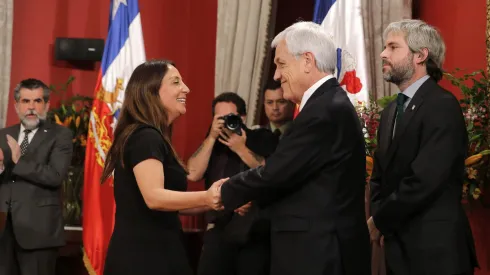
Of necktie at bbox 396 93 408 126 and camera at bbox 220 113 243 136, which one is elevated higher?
necktie at bbox 396 93 408 126

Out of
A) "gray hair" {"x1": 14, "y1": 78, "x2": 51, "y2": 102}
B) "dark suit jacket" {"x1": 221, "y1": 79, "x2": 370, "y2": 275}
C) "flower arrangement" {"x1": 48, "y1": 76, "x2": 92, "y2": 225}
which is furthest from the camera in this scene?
"flower arrangement" {"x1": 48, "y1": 76, "x2": 92, "y2": 225}

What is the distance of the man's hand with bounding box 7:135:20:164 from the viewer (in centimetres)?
500

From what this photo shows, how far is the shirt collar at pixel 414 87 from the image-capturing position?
348cm

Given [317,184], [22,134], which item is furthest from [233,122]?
[317,184]

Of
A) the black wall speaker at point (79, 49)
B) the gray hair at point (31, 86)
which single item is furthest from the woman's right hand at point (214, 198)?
the black wall speaker at point (79, 49)

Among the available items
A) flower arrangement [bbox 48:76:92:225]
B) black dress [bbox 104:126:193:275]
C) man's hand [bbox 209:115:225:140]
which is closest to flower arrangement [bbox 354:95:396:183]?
man's hand [bbox 209:115:225:140]

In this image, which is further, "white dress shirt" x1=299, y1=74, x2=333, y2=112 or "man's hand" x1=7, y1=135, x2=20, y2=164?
"man's hand" x1=7, y1=135, x2=20, y2=164

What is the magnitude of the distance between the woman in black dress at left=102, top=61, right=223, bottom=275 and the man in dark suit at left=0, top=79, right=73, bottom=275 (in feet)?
6.37

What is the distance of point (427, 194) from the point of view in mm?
3174

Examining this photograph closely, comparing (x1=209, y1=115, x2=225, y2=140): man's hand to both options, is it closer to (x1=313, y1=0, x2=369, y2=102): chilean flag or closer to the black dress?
(x1=313, y1=0, x2=369, y2=102): chilean flag

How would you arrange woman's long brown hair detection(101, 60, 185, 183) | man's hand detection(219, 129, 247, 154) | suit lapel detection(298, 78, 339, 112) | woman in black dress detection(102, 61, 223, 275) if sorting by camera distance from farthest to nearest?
man's hand detection(219, 129, 247, 154) → woman's long brown hair detection(101, 60, 185, 183) → woman in black dress detection(102, 61, 223, 275) → suit lapel detection(298, 78, 339, 112)

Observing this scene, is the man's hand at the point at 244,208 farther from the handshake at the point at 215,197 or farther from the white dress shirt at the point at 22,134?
the white dress shirt at the point at 22,134

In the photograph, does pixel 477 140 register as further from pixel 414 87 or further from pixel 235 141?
pixel 235 141

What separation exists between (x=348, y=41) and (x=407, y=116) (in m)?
1.56
